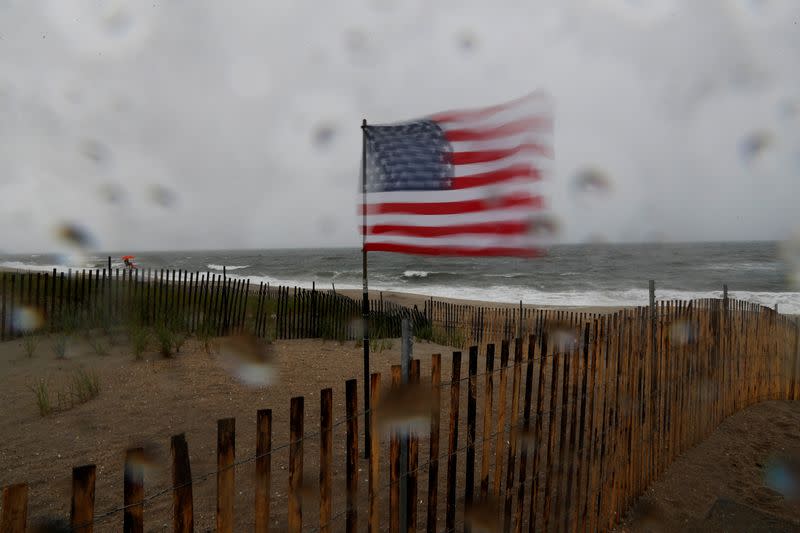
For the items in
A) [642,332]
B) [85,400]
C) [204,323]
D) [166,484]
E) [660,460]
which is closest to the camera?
[166,484]

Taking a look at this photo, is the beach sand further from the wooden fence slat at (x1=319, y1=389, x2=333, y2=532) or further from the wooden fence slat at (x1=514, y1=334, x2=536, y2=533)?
the wooden fence slat at (x1=319, y1=389, x2=333, y2=532)

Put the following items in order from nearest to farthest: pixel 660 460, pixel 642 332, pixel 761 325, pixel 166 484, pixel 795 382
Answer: pixel 166 484 < pixel 642 332 < pixel 660 460 < pixel 761 325 < pixel 795 382

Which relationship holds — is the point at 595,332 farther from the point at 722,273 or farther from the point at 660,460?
the point at 722,273

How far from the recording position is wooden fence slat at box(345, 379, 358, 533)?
2.13m

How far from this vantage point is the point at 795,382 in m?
8.34

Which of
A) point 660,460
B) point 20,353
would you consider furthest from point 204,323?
point 660,460

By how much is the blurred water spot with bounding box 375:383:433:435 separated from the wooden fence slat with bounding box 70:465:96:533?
1177mm

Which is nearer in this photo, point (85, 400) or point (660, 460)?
point (660, 460)

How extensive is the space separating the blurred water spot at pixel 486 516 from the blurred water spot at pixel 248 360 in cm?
459

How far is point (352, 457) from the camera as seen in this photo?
2227 mm

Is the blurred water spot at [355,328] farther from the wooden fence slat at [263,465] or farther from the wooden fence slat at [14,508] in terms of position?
the wooden fence slat at [14,508]

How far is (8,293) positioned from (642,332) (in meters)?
10.9

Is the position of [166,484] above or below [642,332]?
below

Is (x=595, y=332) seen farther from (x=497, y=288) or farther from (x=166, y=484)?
(x=497, y=288)
